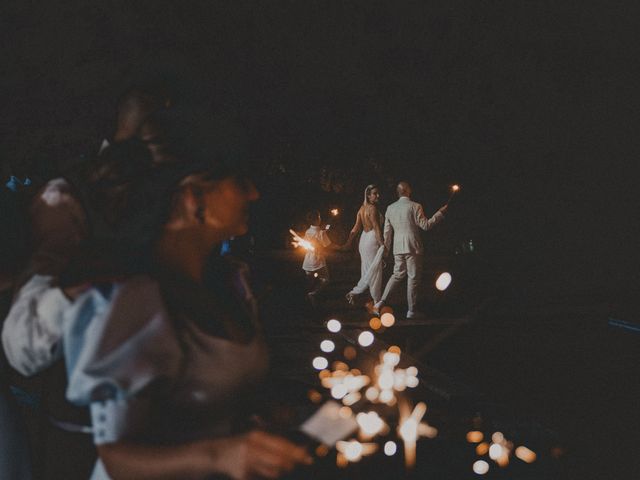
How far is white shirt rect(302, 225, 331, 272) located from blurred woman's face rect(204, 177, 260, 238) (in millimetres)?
12464

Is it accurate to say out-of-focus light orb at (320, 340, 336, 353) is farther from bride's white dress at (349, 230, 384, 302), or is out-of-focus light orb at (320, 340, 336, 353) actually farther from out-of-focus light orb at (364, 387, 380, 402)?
bride's white dress at (349, 230, 384, 302)

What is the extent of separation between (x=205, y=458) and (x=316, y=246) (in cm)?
1301

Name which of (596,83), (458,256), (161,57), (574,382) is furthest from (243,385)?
(458,256)

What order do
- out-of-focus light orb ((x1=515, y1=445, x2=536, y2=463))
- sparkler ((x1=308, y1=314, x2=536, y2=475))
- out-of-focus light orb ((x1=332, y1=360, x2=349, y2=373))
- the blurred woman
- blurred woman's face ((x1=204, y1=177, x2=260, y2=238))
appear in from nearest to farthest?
the blurred woman < blurred woman's face ((x1=204, y1=177, x2=260, y2=238)) < sparkler ((x1=308, y1=314, x2=536, y2=475)) < out-of-focus light orb ((x1=515, y1=445, x2=536, y2=463)) < out-of-focus light orb ((x1=332, y1=360, x2=349, y2=373))

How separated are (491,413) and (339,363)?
3082mm

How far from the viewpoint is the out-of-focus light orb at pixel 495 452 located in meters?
5.56

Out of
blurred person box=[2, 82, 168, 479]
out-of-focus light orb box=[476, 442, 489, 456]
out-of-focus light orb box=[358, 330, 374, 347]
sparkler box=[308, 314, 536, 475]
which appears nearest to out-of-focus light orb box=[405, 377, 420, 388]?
sparkler box=[308, 314, 536, 475]

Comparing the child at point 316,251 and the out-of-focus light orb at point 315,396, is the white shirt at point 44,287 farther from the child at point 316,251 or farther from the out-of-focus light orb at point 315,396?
the child at point 316,251

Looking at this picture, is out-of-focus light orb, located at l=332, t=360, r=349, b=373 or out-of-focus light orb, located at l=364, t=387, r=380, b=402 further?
out-of-focus light orb, located at l=332, t=360, r=349, b=373

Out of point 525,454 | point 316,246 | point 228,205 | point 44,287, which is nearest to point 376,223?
point 316,246

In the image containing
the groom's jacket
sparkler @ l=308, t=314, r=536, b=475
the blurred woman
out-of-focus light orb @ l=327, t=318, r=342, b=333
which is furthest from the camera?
the groom's jacket

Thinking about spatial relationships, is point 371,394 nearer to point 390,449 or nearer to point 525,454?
point 390,449

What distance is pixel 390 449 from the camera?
5.48 metres

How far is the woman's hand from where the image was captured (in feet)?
5.41
